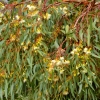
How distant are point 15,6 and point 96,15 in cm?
44

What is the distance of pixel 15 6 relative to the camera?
1.68m

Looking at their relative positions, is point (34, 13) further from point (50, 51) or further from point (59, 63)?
point (59, 63)

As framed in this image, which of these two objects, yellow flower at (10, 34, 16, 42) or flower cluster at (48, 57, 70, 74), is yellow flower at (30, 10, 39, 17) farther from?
flower cluster at (48, 57, 70, 74)

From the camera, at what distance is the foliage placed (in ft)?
4.82

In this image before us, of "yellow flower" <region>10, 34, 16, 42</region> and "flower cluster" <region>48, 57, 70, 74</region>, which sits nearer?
"flower cluster" <region>48, 57, 70, 74</region>

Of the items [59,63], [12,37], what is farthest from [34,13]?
[59,63]

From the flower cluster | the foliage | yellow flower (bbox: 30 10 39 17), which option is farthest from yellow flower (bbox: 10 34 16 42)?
the flower cluster

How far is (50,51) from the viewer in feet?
5.33

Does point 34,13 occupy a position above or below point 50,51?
above

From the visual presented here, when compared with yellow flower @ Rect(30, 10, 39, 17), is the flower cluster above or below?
below

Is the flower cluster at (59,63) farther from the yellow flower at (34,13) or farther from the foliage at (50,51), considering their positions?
the yellow flower at (34,13)

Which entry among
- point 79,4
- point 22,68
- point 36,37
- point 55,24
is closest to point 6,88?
point 22,68

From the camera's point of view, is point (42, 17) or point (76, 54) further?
point (42, 17)

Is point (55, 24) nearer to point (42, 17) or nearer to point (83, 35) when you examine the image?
point (42, 17)
